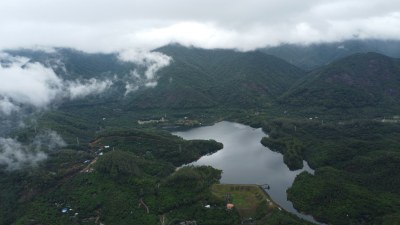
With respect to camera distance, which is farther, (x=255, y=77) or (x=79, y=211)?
(x=255, y=77)

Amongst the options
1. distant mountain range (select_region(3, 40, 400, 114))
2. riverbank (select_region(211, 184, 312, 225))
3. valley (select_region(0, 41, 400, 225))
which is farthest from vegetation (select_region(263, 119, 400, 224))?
distant mountain range (select_region(3, 40, 400, 114))

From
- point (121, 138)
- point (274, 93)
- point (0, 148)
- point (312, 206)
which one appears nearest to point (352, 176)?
point (312, 206)

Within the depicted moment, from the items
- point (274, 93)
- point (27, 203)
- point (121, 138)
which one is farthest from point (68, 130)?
point (274, 93)

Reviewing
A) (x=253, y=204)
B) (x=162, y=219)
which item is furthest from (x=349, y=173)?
(x=162, y=219)

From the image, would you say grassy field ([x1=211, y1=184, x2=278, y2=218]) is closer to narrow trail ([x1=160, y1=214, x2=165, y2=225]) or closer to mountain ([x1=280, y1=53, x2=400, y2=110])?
narrow trail ([x1=160, y1=214, x2=165, y2=225])

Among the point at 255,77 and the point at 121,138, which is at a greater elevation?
the point at 255,77

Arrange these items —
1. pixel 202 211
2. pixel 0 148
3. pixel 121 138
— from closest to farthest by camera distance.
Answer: pixel 202 211, pixel 0 148, pixel 121 138

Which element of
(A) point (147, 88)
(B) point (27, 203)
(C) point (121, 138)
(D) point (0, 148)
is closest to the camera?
(B) point (27, 203)

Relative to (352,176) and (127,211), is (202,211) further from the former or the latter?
(352,176)
